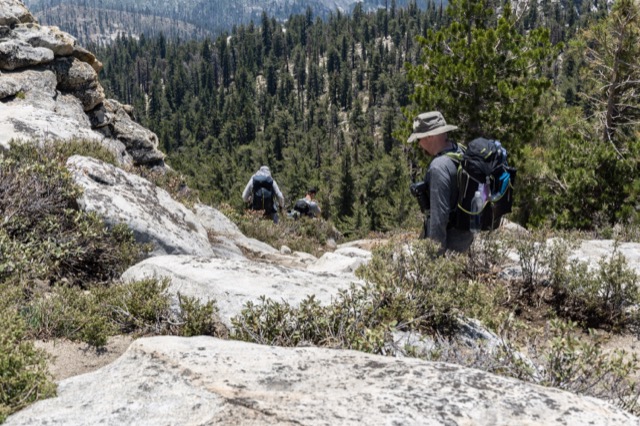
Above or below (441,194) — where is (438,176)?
above

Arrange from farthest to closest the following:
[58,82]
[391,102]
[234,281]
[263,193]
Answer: [391,102], [58,82], [263,193], [234,281]

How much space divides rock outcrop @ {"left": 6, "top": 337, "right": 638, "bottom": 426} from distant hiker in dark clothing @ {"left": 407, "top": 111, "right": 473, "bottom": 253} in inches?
95.5

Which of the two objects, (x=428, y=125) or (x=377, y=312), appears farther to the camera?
(x=428, y=125)

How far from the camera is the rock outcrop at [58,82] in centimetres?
1181

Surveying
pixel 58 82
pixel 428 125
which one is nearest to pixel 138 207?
pixel 428 125

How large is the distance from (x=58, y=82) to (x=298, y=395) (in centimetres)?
1400

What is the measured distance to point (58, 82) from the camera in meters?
13.4

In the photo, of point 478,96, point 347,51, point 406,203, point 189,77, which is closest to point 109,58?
point 189,77

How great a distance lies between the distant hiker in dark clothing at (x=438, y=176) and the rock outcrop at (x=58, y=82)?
7933mm

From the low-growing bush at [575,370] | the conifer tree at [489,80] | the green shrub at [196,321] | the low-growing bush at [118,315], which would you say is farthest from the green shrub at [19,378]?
the conifer tree at [489,80]

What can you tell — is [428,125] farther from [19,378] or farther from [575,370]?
[19,378]

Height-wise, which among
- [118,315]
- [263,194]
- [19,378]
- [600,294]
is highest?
[19,378]

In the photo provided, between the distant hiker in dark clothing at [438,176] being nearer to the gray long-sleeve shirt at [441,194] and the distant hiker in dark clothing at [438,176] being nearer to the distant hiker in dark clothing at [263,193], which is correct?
the gray long-sleeve shirt at [441,194]

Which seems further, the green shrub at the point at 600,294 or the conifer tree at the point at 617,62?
the conifer tree at the point at 617,62
